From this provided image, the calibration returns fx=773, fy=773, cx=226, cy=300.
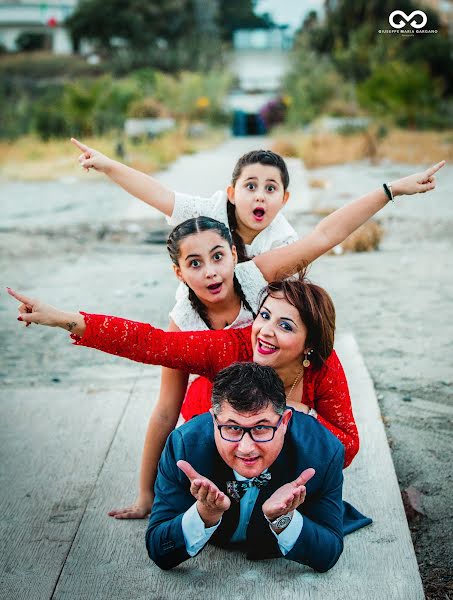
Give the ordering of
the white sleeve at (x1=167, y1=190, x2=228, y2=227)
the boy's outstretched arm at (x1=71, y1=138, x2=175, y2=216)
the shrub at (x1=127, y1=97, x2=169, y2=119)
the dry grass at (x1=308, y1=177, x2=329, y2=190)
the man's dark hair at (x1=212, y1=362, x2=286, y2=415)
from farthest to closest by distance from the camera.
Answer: the shrub at (x1=127, y1=97, x2=169, y2=119), the dry grass at (x1=308, y1=177, x2=329, y2=190), the white sleeve at (x1=167, y1=190, x2=228, y2=227), the boy's outstretched arm at (x1=71, y1=138, x2=175, y2=216), the man's dark hair at (x1=212, y1=362, x2=286, y2=415)

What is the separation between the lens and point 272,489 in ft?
7.61

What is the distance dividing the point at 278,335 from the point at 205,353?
26cm

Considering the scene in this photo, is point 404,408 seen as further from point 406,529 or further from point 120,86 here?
point 120,86

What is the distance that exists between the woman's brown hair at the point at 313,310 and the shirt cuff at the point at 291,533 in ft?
1.92

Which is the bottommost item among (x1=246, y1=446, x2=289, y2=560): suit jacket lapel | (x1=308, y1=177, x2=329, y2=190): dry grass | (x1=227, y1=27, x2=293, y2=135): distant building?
(x1=227, y1=27, x2=293, y2=135): distant building

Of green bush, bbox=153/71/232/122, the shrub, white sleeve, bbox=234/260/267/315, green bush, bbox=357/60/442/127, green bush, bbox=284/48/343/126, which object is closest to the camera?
white sleeve, bbox=234/260/267/315

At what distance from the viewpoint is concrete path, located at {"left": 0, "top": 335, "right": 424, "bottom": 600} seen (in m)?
2.37

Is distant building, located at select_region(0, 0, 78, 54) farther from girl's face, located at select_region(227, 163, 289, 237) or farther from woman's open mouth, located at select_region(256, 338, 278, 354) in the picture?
woman's open mouth, located at select_region(256, 338, 278, 354)

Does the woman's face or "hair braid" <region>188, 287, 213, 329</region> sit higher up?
the woman's face

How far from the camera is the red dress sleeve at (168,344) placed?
2.44 m

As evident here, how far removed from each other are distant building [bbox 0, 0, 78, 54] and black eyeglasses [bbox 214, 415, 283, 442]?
47.8m

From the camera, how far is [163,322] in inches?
216

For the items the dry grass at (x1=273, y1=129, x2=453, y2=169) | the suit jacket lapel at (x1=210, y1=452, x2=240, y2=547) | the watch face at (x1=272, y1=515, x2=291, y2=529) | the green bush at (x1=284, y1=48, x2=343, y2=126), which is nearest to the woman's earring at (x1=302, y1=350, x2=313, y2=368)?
the suit jacket lapel at (x1=210, y1=452, x2=240, y2=547)

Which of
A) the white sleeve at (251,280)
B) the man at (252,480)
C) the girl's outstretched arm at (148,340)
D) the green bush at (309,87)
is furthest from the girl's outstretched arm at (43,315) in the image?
the green bush at (309,87)
